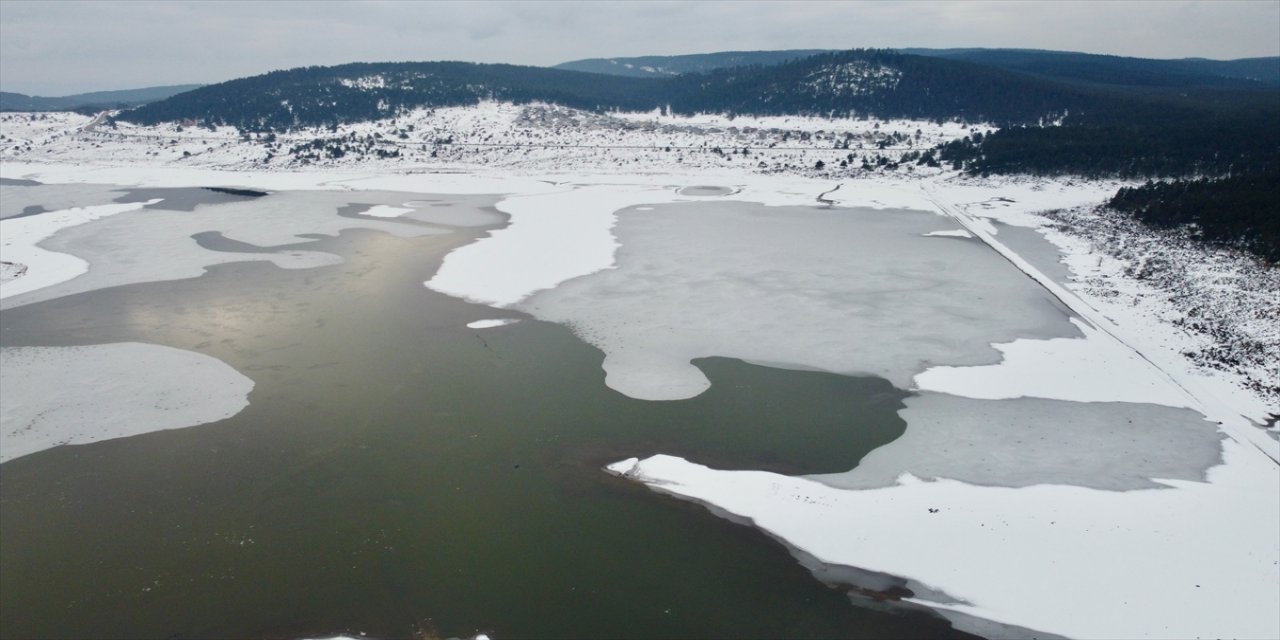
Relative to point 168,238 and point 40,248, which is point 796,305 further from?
point 40,248

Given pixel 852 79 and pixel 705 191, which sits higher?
pixel 852 79

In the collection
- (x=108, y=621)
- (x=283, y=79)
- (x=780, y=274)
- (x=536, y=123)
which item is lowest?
(x=108, y=621)

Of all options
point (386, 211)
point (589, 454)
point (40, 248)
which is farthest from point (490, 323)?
point (40, 248)

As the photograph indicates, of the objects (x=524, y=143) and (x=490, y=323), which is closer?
(x=490, y=323)

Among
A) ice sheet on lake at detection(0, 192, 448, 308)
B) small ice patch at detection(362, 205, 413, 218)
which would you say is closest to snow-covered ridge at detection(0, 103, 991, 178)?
small ice patch at detection(362, 205, 413, 218)

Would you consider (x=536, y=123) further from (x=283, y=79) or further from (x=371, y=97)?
(x=283, y=79)

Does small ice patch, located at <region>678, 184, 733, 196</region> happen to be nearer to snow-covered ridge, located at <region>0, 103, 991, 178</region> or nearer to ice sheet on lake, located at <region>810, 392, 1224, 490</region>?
snow-covered ridge, located at <region>0, 103, 991, 178</region>

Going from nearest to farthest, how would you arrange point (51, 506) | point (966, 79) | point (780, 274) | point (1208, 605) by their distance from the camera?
point (1208, 605)
point (51, 506)
point (780, 274)
point (966, 79)

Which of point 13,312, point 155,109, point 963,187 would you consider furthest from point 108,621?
point 155,109
